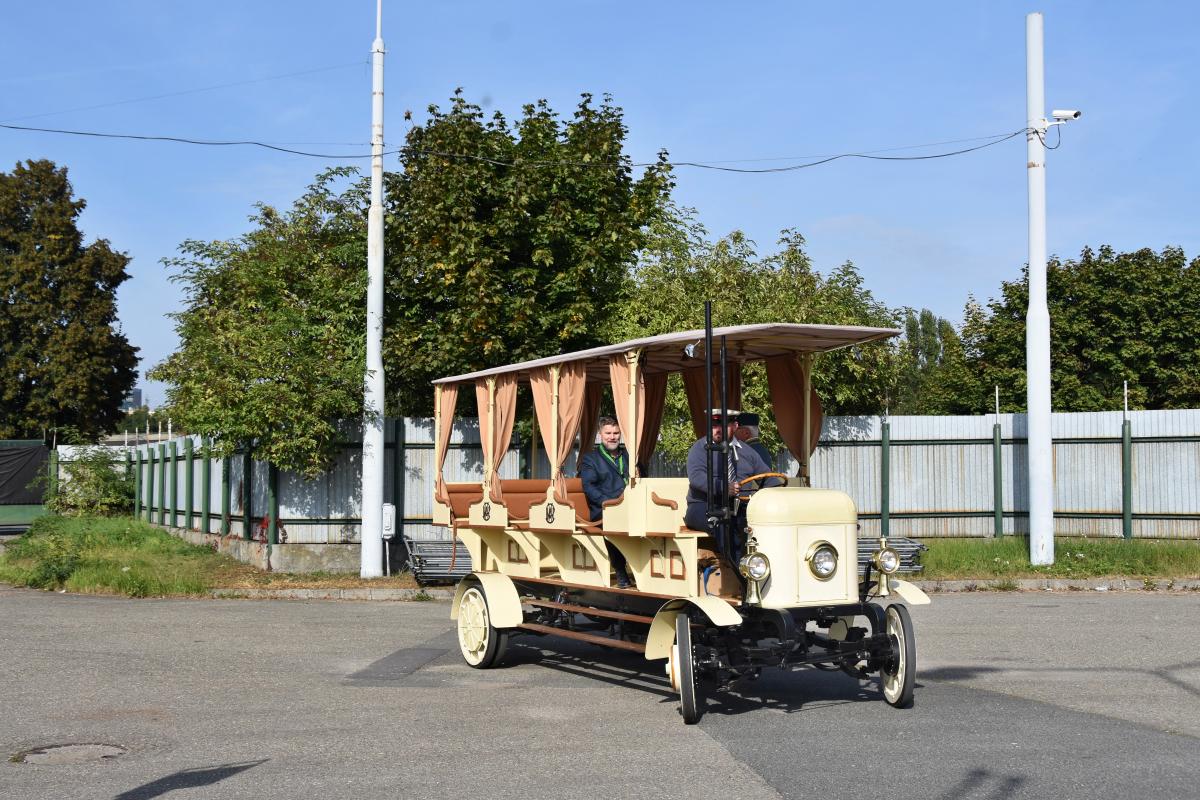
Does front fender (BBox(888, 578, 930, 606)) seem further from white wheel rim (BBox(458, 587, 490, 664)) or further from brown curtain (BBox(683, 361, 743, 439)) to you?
white wheel rim (BBox(458, 587, 490, 664))

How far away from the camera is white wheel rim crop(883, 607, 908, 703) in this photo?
28.4 feet

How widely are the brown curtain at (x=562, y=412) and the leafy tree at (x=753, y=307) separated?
25.4 feet

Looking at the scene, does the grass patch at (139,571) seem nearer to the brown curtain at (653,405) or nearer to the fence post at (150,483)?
the fence post at (150,483)

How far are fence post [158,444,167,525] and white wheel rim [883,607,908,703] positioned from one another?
22386 mm

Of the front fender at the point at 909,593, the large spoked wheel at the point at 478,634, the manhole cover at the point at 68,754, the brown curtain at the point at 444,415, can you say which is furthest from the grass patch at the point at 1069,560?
the manhole cover at the point at 68,754

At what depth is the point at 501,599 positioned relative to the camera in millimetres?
10945

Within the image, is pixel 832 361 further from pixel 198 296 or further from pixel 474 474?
pixel 198 296

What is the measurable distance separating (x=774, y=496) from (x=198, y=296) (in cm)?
3122

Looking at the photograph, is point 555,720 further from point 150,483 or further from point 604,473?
point 150,483

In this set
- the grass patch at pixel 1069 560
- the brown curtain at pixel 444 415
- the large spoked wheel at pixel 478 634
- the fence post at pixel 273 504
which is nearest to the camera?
the large spoked wheel at pixel 478 634

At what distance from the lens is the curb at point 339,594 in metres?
16.7

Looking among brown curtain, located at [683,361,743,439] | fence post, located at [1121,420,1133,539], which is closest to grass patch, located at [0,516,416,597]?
brown curtain, located at [683,361,743,439]

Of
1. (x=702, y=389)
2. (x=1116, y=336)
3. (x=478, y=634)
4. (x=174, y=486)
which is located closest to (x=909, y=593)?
(x=702, y=389)

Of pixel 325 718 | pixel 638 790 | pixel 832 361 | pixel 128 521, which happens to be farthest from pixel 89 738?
pixel 128 521
